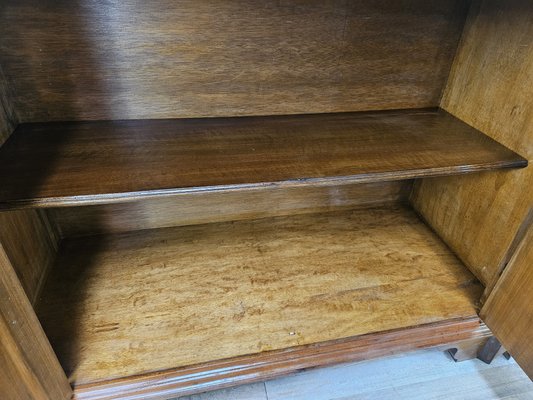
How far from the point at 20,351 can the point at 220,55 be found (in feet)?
2.32

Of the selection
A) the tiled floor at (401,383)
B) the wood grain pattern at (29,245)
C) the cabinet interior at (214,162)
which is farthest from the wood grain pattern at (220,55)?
the tiled floor at (401,383)

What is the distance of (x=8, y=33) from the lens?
0.73 metres

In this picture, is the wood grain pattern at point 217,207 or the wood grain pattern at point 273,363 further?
the wood grain pattern at point 217,207

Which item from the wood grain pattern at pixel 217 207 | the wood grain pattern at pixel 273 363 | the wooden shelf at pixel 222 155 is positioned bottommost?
the wood grain pattern at pixel 273 363

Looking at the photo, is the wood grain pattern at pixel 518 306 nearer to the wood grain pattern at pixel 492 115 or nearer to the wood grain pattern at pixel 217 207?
the wood grain pattern at pixel 492 115

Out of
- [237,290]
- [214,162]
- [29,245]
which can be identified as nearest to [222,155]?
[214,162]

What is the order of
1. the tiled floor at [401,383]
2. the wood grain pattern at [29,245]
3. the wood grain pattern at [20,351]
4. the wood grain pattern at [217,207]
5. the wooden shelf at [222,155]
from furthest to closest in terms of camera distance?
the wood grain pattern at [217,207]
the tiled floor at [401,383]
the wood grain pattern at [29,245]
the wooden shelf at [222,155]
the wood grain pattern at [20,351]

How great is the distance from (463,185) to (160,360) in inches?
35.9

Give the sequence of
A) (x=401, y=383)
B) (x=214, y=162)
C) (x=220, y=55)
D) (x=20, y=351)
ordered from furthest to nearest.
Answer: (x=401, y=383) → (x=220, y=55) → (x=214, y=162) → (x=20, y=351)

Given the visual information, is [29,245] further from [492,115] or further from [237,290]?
[492,115]

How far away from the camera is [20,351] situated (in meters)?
0.57

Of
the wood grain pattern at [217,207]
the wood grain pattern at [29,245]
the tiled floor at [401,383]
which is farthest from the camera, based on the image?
the wood grain pattern at [217,207]

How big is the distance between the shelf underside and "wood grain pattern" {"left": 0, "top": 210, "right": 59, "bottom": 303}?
0.13ft

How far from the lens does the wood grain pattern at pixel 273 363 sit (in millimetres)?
761
